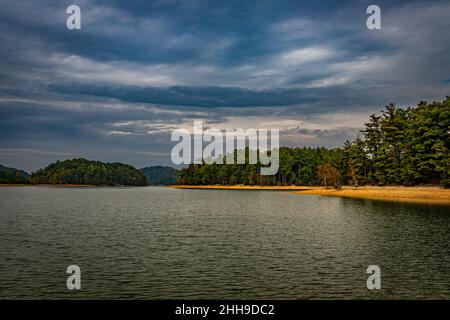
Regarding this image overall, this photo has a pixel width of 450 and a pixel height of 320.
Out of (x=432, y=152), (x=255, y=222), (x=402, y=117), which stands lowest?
(x=255, y=222)

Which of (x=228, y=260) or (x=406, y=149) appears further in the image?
(x=406, y=149)

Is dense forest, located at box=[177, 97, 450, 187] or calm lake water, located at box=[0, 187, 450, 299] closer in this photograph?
calm lake water, located at box=[0, 187, 450, 299]

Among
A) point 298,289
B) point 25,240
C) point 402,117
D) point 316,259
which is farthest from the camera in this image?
point 402,117

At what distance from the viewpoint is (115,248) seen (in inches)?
1193

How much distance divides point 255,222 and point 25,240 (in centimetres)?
2606

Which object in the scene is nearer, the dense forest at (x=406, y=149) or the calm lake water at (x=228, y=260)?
the calm lake water at (x=228, y=260)

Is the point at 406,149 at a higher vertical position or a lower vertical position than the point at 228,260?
higher

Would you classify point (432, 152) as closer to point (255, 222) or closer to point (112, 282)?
point (255, 222)

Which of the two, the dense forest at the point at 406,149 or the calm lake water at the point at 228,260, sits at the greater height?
the dense forest at the point at 406,149

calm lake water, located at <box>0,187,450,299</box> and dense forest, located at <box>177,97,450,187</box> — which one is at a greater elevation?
dense forest, located at <box>177,97,450,187</box>
